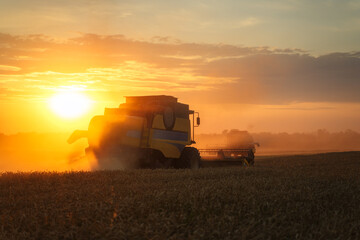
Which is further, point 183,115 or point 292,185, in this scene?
point 183,115

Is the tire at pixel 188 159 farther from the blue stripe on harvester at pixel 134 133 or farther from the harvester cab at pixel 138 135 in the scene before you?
the blue stripe on harvester at pixel 134 133

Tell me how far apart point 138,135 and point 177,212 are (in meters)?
10.2

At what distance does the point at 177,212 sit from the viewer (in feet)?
25.9

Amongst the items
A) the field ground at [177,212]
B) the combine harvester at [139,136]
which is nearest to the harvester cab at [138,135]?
the combine harvester at [139,136]

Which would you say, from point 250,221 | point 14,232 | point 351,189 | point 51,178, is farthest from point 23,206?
point 351,189

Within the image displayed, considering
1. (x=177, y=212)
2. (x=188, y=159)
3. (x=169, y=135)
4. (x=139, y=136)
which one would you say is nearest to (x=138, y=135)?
(x=139, y=136)

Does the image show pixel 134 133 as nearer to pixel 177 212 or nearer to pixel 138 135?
pixel 138 135

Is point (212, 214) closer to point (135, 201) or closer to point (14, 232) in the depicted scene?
point (135, 201)

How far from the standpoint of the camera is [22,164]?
20.3 meters

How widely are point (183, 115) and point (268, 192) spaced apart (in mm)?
10808

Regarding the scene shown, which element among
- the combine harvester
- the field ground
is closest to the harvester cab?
the combine harvester

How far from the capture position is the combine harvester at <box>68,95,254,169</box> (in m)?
17.6

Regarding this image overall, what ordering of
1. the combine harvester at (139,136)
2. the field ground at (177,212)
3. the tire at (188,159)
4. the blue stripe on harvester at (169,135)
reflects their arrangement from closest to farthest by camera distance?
the field ground at (177,212) → the combine harvester at (139,136) → the blue stripe on harvester at (169,135) → the tire at (188,159)

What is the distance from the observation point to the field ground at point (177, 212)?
687 centimetres
